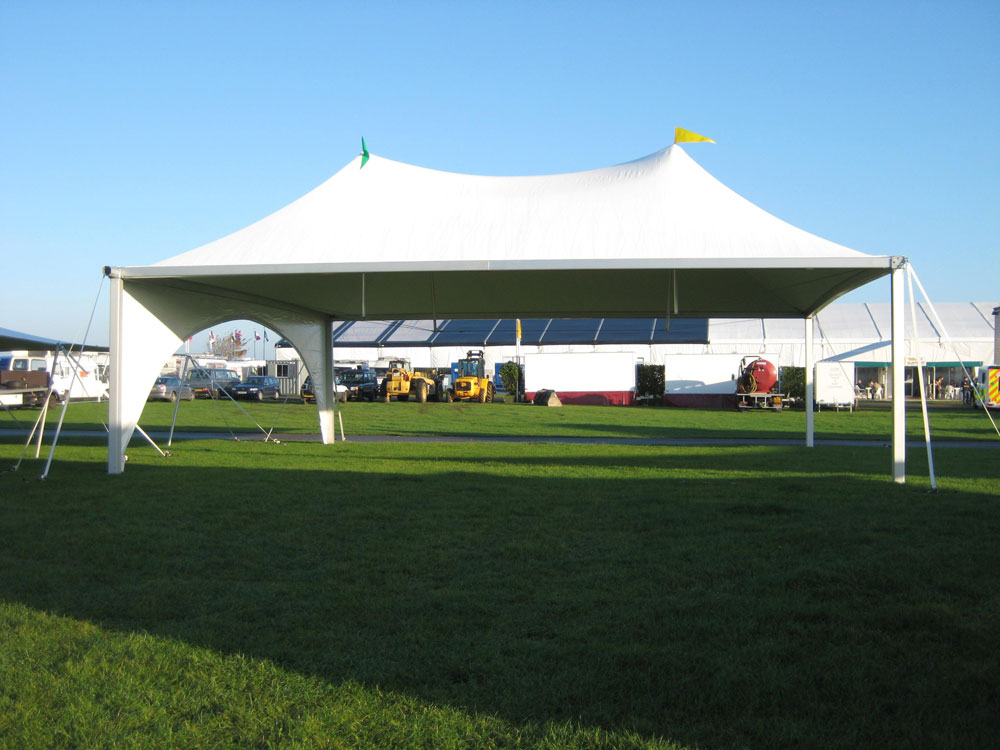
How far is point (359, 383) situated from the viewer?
129 feet

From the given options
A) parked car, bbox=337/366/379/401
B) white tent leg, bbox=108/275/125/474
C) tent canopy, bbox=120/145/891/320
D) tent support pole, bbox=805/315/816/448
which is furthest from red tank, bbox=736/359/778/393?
white tent leg, bbox=108/275/125/474

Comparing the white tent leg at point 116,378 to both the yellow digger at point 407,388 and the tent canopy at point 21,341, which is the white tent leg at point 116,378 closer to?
the tent canopy at point 21,341

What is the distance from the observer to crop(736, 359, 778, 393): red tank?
110 ft

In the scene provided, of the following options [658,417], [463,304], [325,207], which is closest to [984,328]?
[658,417]

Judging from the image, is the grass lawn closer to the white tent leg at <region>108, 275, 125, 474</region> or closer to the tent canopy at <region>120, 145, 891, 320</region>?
the tent canopy at <region>120, 145, 891, 320</region>

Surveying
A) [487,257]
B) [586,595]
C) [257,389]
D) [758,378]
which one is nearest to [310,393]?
[257,389]

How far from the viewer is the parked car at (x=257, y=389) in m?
39.0

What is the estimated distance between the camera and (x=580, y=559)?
6195 millimetres

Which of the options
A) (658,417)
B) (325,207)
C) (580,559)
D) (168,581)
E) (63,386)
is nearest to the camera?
(168,581)

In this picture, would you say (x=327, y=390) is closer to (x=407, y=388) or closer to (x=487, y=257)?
(x=487, y=257)

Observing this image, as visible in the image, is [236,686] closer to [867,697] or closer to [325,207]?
[867,697]

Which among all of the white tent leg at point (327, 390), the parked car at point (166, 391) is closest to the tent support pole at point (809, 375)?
the white tent leg at point (327, 390)

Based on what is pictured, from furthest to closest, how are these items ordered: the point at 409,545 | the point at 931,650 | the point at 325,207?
the point at 325,207
the point at 409,545
the point at 931,650

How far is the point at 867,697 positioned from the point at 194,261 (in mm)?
9744
